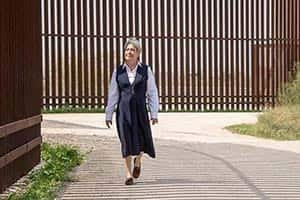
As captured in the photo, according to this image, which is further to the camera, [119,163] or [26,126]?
[119,163]

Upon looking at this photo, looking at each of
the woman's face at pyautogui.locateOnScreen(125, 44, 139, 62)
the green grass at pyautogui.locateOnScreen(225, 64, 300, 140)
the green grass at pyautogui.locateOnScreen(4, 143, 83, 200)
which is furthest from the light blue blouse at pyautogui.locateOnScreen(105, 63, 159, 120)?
the green grass at pyautogui.locateOnScreen(225, 64, 300, 140)

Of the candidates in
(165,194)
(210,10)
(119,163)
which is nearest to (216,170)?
(119,163)

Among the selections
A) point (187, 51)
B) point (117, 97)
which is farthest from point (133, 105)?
point (187, 51)

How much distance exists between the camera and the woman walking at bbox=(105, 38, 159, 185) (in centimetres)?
1011

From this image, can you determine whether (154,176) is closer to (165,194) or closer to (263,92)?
(165,194)

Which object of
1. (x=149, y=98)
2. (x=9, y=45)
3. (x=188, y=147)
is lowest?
(x=188, y=147)

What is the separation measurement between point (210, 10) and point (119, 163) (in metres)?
14.1

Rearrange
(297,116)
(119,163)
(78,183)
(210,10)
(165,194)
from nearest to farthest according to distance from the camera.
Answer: (165,194), (78,183), (119,163), (297,116), (210,10)

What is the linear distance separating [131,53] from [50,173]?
1.84 meters

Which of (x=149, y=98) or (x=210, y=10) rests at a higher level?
(x=210, y=10)

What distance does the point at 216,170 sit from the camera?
37.4 feet

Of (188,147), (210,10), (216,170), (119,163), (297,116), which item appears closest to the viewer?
(216,170)

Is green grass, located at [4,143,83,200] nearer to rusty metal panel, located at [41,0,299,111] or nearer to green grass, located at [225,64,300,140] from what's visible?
green grass, located at [225,64,300,140]

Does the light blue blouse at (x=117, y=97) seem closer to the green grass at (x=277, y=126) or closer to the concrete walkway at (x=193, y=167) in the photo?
the concrete walkway at (x=193, y=167)
